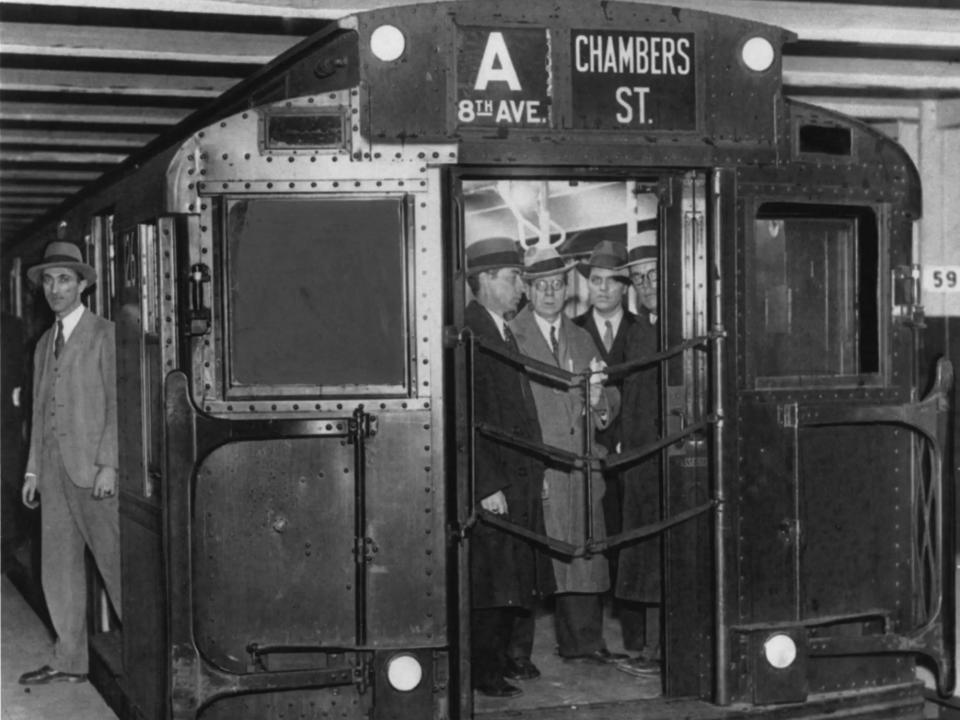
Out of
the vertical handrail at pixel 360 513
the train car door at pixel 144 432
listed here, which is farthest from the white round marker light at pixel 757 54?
the train car door at pixel 144 432

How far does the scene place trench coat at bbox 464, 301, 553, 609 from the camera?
6141mm

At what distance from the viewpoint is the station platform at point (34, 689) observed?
Result: 661 centimetres

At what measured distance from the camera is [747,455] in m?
5.60

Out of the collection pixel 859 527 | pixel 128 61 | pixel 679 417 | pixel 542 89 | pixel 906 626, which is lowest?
pixel 906 626

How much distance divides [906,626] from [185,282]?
347cm

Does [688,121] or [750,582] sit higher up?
[688,121]

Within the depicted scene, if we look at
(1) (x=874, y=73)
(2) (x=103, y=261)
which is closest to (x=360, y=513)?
(2) (x=103, y=261)

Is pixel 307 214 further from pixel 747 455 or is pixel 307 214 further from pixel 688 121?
pixel 747 455

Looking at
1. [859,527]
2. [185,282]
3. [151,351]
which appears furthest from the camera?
[859,527]

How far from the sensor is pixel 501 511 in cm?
626

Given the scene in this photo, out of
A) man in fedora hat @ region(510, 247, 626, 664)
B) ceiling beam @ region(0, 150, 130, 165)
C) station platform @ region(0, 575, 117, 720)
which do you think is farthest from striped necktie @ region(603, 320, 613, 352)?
ceiling beam @ region(0, 150, 130, 165)

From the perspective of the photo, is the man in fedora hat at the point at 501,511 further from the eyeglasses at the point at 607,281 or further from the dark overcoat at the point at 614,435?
the eyeglasses at the point at 607,281

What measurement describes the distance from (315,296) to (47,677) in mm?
3417

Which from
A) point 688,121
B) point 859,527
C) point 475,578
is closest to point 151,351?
point 475,578
